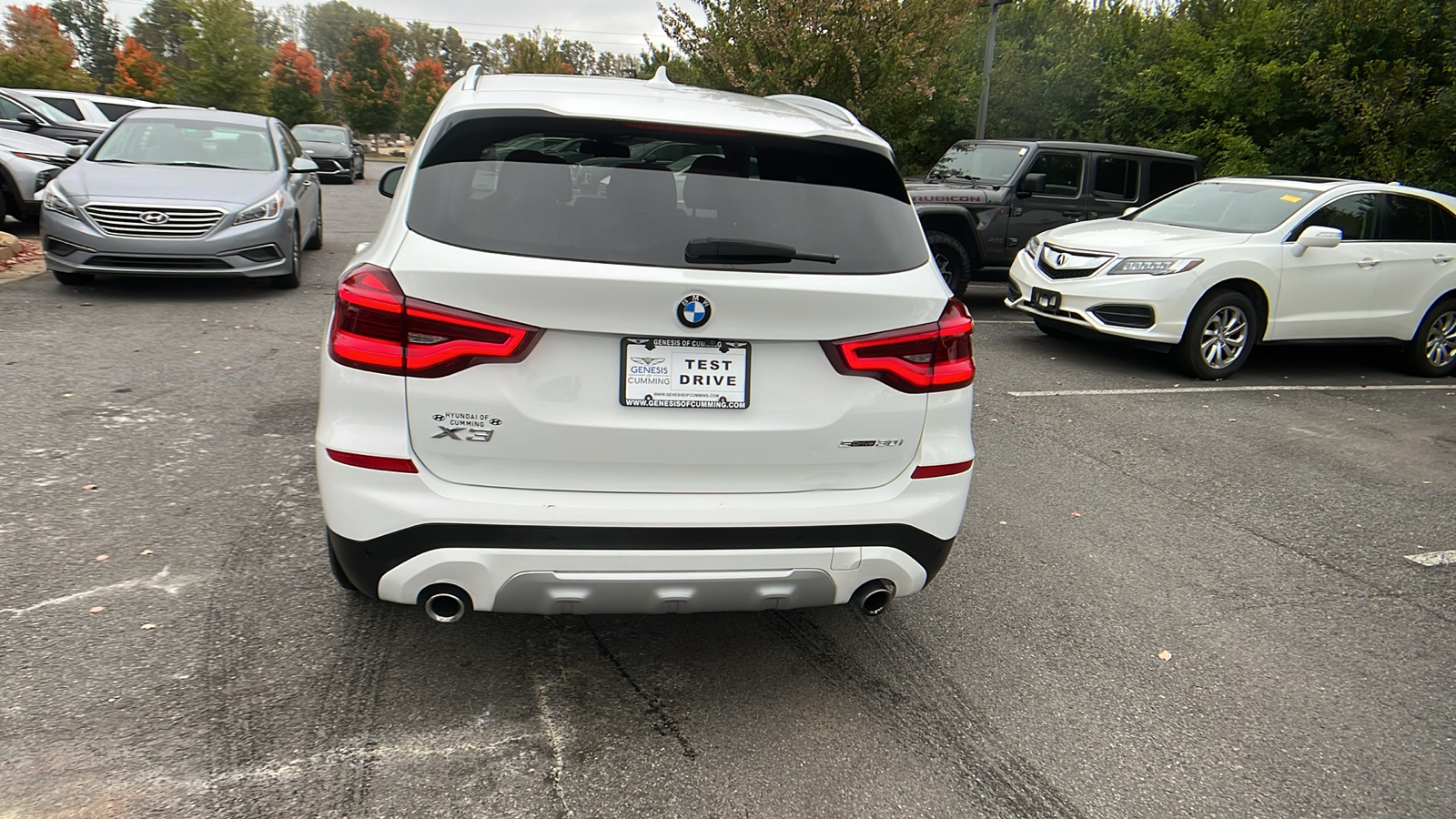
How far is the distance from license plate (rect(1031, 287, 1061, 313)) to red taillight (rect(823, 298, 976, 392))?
585cm

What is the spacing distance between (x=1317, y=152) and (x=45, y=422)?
1563 cm

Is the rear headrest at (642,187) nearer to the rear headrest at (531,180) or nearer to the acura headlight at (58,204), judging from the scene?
the rear headrest at (531,180)

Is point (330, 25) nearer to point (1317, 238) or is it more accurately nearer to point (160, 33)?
point (160, 33)

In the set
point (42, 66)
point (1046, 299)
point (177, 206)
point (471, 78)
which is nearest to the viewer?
point (471, 78)

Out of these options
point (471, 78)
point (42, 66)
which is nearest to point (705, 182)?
point (471, 78)

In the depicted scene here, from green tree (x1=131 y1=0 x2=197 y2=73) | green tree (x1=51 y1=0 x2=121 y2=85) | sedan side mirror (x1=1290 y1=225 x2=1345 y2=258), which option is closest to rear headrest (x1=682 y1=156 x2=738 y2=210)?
sedan side mirror (x1=1290 y1=225 x2=1345 y2=258)

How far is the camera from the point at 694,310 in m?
2.58

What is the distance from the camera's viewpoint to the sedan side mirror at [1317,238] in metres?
7.98

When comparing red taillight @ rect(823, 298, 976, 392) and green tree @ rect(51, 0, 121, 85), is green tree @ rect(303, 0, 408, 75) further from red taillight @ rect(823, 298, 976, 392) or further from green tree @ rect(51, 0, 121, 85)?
red taillight @ rect(823, 298, 976, 392)

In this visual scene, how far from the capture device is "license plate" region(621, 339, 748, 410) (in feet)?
8.54

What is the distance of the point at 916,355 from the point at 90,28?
113384 millimetres

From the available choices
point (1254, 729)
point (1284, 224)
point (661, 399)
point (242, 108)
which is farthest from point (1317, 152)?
point (242, 108)

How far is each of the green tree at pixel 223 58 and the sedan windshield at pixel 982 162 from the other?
31.1m

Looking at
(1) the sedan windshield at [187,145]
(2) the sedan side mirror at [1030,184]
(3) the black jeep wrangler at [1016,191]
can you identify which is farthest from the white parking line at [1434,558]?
(1) the sedan windshield at [187,145]
